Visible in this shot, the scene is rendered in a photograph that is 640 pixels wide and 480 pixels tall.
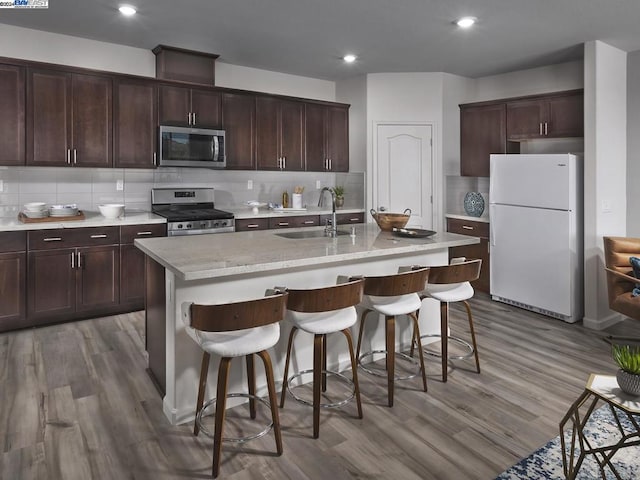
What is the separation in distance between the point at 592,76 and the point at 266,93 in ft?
11.3

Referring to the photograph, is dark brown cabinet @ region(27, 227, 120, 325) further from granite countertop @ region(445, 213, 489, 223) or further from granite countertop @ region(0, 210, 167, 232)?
granite countertop @ region(445, 213, 489, 223)

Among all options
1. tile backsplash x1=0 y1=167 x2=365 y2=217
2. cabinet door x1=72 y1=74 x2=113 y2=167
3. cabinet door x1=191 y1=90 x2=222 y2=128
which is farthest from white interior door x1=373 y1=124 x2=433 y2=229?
cabinet door x1=72 y1=74 x2=113 y2=167

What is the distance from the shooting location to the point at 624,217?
15.6ft

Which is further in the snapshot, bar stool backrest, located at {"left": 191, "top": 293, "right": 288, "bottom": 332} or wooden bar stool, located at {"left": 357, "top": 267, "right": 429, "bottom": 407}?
wooden bar stool, located at {"left": 357, "top": 267, "right": 429, "bottom": 407}

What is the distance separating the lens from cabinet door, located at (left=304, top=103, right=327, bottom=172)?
600 cm

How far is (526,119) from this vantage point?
5.17 metres

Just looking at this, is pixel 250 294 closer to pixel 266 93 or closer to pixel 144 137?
pixel 144 137

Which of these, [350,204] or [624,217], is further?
[350,204]

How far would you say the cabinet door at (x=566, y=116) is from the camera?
15.4ft

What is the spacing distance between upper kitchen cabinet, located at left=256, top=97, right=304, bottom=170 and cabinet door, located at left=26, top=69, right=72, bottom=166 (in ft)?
6.68

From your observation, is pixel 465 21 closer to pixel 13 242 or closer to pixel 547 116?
pixel 547 116

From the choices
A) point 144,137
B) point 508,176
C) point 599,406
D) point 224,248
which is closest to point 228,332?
point 224,248

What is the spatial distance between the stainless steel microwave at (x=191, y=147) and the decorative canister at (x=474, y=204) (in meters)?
2.98

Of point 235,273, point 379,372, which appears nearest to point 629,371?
point 379,372
